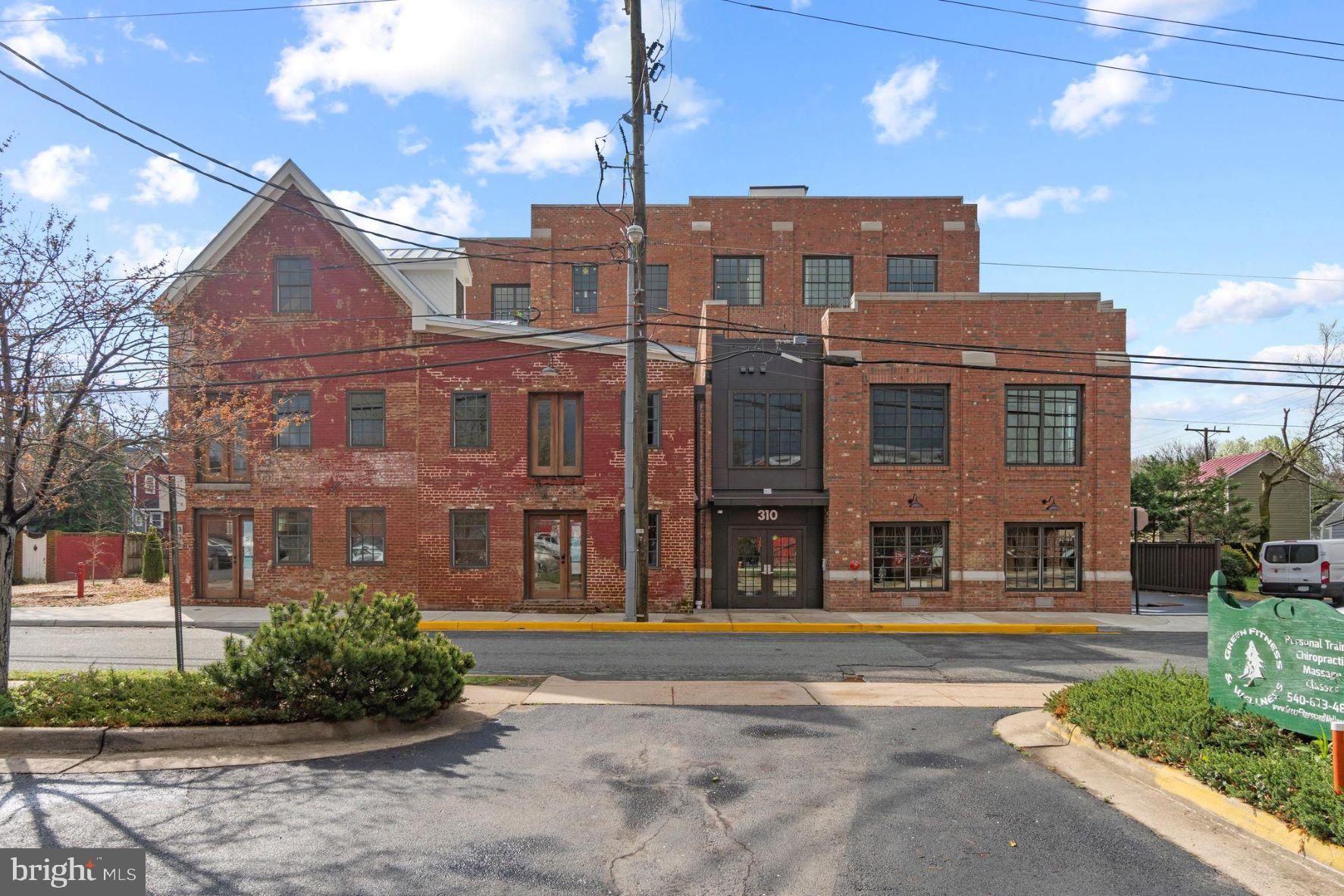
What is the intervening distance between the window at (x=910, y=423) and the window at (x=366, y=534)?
1308 centimetres

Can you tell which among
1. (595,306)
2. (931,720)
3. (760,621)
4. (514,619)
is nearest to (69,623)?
(514,619)

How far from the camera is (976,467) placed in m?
22.8

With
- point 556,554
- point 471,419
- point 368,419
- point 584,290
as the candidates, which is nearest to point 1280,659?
point 556,554

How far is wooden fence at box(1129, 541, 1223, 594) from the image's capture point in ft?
98.5

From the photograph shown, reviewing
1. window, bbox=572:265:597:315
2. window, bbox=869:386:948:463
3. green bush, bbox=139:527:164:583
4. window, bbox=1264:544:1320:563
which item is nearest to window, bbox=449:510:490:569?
window, bbox=869:386:948:463

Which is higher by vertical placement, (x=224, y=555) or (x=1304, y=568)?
(x=224, y=555)

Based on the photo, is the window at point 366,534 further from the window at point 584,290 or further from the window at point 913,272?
the window at point 913,272

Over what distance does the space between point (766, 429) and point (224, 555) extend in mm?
14629

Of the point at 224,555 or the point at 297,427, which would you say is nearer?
the point at 297,427

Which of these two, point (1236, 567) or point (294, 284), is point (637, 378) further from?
point (1236, 567)

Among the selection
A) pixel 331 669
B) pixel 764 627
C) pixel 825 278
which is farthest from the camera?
pixel 825 278

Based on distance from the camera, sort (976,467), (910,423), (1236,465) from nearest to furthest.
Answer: (976,467)
(910,423)
(1236,465)

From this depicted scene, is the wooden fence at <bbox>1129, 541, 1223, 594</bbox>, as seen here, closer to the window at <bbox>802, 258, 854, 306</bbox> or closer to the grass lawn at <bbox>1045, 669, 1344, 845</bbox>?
the window at <bbox>802, 258, 854, 306</bbox>

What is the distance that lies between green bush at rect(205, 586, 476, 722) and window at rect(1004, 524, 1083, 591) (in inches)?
700
